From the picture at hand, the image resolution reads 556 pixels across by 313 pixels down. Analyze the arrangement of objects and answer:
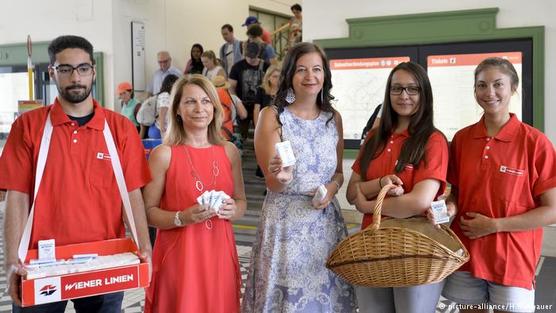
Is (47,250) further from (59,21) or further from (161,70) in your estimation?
(59,21)

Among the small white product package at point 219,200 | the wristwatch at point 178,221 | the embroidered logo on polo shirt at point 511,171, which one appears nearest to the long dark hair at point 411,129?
the embroidered logo on polo shirt at point 511,171

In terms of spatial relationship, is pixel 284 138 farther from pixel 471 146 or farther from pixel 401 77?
pixel 471 146

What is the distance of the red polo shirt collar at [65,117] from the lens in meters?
2.49

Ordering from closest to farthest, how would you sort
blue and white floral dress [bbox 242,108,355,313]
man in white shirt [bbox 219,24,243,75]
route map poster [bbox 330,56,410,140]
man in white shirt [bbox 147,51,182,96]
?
blue and white floral dress [bbox 242,108,355,313]
route map poster [bbox 330,56,410,140]
man in white shirt [bbox 147,51,182,96]
man in white shirt [bbox 219,24,243,75]

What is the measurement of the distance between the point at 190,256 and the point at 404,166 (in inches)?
41.0

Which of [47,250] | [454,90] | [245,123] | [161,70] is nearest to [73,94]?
[47,250]

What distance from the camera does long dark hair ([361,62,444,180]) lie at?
2.66 meters

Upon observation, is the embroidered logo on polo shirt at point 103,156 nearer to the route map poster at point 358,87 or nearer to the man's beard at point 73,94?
the man's beard at point 73,94

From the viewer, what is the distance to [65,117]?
8.20ft

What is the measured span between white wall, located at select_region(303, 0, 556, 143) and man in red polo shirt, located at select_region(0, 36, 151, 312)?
208 inches

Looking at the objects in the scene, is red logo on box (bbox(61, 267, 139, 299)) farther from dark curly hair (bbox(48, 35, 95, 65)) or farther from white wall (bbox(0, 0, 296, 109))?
white wall (bbox(0, 0, 296, 109))

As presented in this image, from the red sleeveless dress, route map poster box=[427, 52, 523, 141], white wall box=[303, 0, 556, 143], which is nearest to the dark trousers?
white wall box=[303, 0, 556, 143]

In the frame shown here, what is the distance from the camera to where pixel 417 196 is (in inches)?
101

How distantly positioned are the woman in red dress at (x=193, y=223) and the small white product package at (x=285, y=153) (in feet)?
1.08
